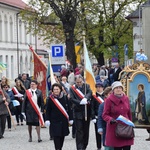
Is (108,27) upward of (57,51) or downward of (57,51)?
upward

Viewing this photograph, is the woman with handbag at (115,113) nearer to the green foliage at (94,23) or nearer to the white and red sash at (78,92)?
the white and red sash at (78,92)

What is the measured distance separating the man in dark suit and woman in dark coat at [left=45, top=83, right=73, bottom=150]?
3.68 ft

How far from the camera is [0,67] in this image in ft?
97.8

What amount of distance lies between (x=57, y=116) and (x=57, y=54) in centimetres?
1139

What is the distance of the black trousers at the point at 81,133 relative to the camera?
52.6ft

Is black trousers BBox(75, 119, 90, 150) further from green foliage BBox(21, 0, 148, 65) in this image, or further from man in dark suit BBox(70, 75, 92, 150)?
green foliage BBox(21, 0, 148, 65)

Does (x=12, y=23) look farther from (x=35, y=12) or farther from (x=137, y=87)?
(x=137, y=87)

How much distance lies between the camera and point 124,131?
11812mm

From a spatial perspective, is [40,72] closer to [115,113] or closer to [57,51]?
[57,51]

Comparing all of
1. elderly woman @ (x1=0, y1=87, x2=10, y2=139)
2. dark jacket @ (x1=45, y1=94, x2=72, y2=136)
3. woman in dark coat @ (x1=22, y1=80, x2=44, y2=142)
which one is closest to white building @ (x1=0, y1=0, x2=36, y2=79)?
elderly woman @ (x1=0, y1=87, x2=10, y2=139)

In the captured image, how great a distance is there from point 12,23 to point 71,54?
128 ft

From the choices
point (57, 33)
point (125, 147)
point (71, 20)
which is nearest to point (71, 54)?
point (71, 20)

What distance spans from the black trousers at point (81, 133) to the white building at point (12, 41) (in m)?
59.9

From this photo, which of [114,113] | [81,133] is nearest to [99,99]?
[81,133]
